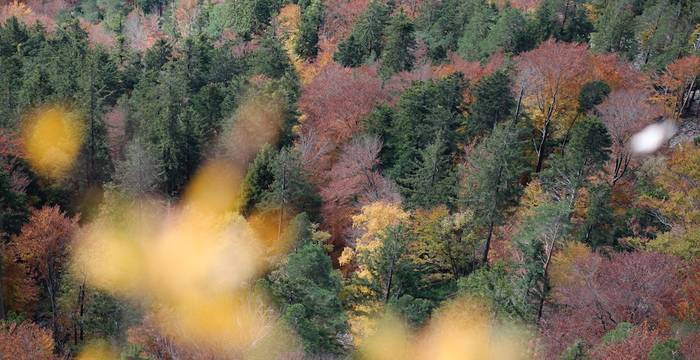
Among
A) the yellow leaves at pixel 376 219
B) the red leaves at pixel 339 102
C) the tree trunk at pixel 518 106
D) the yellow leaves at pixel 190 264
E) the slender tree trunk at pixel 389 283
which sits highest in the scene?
the tree trunk at pixel 518 106

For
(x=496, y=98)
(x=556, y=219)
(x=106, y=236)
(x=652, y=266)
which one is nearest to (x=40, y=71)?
(x=106, y=236)

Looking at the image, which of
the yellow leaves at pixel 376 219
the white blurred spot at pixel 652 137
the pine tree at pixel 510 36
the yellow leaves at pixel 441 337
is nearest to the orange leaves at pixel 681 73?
the white blurred spot at pixel 652 137

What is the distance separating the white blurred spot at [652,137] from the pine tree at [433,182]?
1154 centimetres

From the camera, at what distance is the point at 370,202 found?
38781mm

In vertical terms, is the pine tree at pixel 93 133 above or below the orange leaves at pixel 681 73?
below

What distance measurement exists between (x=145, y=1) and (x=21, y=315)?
69435mm

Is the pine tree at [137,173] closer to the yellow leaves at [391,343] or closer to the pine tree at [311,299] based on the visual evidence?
the pine tree at [311,299]

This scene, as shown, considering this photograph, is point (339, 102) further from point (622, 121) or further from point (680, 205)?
point (680, 205)

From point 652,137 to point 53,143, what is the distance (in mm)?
39899

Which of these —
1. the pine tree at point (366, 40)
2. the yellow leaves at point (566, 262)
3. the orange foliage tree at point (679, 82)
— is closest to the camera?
the yellow leaves at point (566, 262)

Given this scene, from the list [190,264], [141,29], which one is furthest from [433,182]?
[141,29]

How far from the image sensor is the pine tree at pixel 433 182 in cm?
3672

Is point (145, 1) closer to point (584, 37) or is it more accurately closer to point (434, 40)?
point (434, 40)

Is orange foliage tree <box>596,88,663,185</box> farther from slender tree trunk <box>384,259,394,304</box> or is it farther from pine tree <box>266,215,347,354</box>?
pine tree <box>266,215,347,354</box>
